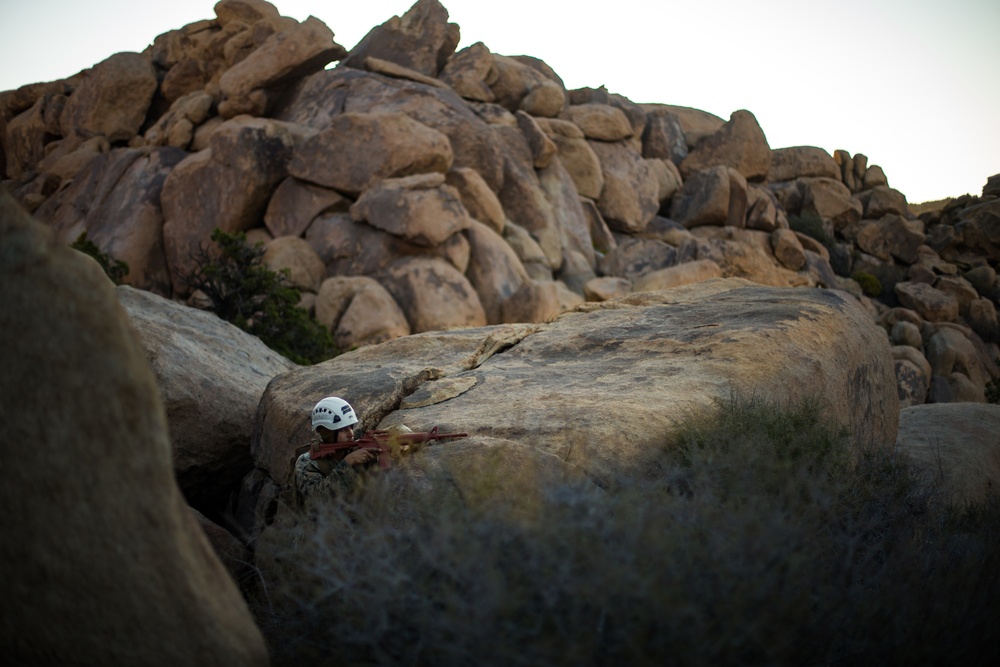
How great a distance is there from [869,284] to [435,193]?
24960 millimetres

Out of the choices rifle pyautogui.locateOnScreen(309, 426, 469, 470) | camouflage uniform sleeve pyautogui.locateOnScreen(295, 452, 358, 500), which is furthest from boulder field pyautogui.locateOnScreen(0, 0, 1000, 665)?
camouflage uniform sleeve pyautogui.locateOnScreen(295, 452, 358, 500)

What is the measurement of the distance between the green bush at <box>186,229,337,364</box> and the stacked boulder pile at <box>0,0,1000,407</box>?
6.42 feet

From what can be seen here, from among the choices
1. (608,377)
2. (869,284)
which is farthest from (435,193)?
(869,284)

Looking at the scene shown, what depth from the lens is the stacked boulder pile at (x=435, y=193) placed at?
21719 mm

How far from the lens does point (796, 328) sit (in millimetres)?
7477

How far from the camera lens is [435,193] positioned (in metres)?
21.9

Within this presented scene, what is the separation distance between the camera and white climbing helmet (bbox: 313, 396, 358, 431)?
19.0 feet

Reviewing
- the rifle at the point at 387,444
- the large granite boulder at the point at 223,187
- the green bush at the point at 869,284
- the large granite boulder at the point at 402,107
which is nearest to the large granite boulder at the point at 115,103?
the large granite boulder at the point at 402,107

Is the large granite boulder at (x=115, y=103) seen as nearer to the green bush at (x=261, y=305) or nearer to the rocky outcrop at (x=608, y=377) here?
the green bush at (x=261, y=305)

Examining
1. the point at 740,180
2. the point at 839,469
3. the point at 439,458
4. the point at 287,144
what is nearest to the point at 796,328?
the point at 839,469

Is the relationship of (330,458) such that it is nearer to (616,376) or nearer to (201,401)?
(616,376)

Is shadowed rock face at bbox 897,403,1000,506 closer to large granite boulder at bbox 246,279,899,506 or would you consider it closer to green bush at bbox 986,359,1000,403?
large granite boulder at bbox 246,279,899,506

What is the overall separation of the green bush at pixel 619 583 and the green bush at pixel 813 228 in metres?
37.5

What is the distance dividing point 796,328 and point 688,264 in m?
16.7
